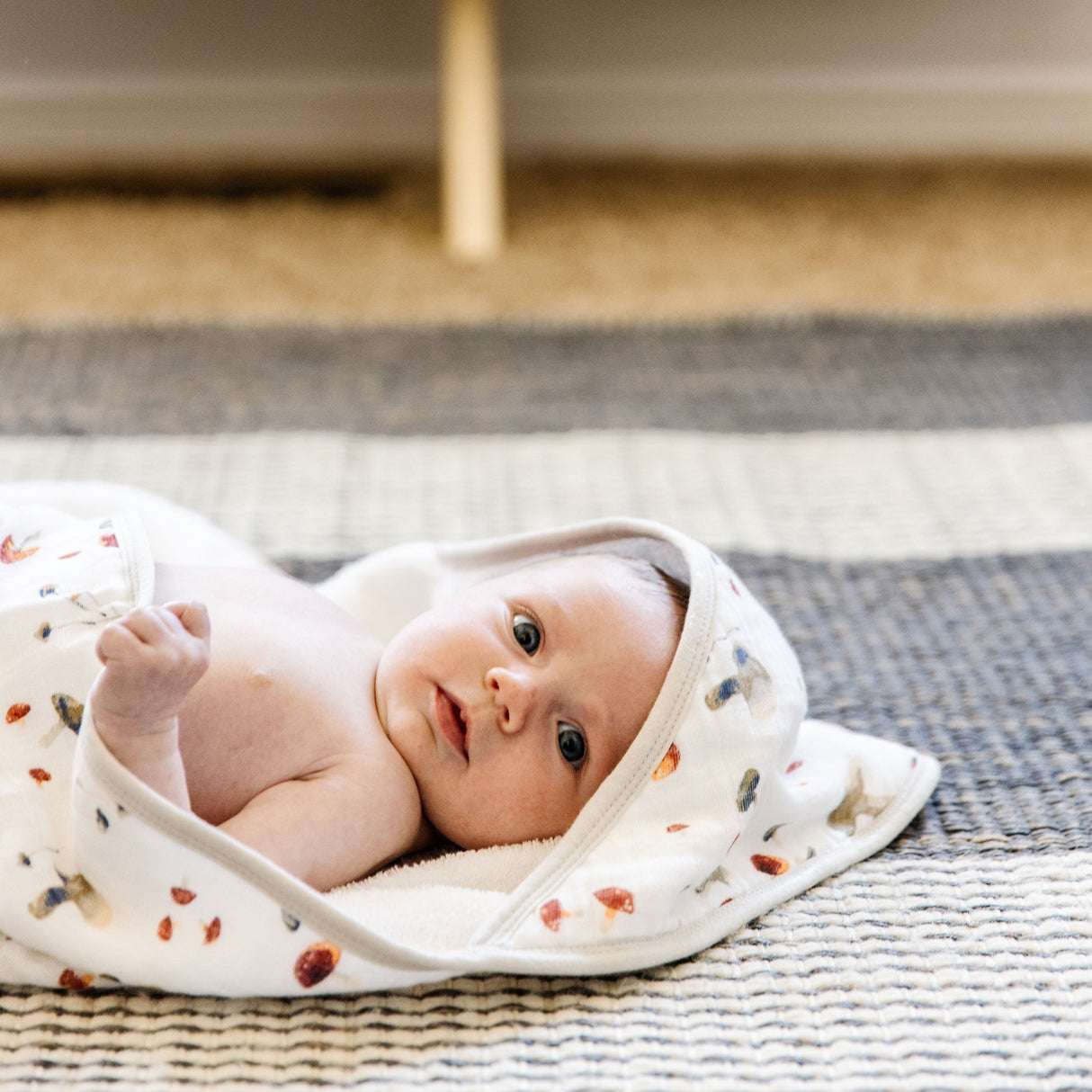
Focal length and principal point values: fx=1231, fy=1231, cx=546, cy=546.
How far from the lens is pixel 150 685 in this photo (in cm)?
55

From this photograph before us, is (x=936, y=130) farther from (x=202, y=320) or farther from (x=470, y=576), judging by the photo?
(x=470, y=576)

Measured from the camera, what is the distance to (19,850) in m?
0.60

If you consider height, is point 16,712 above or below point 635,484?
above

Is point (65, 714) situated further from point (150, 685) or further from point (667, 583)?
point (667, 583)

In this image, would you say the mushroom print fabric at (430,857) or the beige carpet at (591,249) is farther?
the beige carpet at (591,249)

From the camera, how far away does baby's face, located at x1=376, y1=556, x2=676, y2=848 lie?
678mm

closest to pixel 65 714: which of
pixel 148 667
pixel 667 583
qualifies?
pixel 148 667

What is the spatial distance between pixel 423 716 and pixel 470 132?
43.4 inches

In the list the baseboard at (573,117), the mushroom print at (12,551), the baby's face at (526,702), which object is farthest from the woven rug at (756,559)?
the baseboard at (573,117)

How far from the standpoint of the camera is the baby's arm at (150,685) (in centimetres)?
54

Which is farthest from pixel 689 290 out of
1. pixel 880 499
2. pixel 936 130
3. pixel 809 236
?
pixel 936 130

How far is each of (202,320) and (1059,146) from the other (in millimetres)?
1439

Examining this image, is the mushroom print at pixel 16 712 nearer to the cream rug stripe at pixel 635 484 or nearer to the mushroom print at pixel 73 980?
the mushroom print at pixel 73 980

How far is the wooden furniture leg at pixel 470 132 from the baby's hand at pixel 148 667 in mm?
1107
